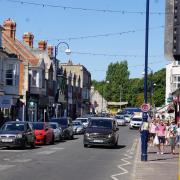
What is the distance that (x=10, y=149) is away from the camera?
28344 mm

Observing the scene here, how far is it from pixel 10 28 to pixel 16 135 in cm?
4068

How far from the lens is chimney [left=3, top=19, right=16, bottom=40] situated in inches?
2569

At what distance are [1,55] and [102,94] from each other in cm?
10153

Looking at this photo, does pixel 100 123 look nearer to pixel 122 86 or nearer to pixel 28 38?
pixel 28 38

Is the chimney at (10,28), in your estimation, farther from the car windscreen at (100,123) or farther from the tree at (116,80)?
the tree at (116,80)

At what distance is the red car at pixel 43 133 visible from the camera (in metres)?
32.8

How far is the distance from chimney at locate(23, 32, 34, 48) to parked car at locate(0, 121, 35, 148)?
46.4m

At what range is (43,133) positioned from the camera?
32.8 meters

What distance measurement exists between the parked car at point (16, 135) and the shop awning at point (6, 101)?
24.0 metres

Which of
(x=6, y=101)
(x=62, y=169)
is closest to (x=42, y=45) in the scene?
(x=6, y=101)

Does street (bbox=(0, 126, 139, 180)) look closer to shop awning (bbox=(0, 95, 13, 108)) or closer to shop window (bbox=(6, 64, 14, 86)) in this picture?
shop awning (bbox=(0, 95, 13, 108))

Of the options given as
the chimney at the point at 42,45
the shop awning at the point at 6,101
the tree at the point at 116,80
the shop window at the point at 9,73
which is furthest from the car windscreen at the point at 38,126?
the tree at the point at 116,80

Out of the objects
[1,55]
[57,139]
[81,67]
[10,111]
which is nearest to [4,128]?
[57,139]

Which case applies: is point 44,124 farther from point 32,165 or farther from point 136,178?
point 136,178
